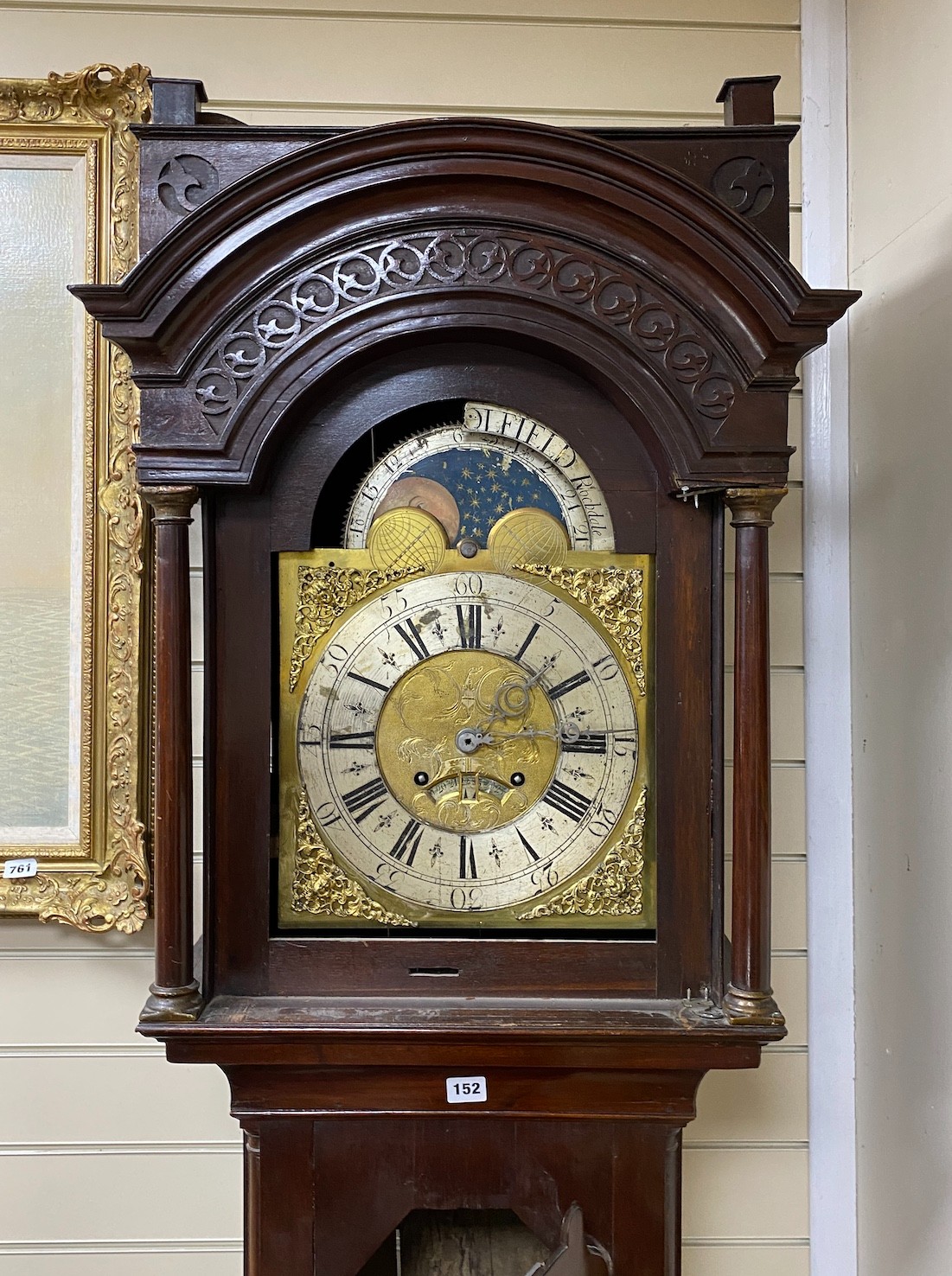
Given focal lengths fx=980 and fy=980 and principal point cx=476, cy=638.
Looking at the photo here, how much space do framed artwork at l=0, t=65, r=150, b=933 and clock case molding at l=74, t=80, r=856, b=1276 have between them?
371 mm

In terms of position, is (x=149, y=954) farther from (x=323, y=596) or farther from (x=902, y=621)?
(x=902, y=621)

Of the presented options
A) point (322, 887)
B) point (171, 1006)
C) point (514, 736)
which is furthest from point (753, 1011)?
point (171, 1006)

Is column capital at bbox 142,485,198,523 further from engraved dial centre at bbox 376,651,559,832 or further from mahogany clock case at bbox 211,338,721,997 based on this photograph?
engraved dial centre at bbox 376,651,559,832

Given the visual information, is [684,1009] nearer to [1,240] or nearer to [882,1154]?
[882,1154]

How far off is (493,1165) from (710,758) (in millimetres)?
584

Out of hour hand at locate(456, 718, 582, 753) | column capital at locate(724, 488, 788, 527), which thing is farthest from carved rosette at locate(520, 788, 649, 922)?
column capital at locate(724, 488, 788, 527)

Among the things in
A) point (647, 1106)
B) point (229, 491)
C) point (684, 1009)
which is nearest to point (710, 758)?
point (684, 1009)

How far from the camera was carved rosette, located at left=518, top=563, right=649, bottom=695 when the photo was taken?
125cm

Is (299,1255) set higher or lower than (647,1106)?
lower

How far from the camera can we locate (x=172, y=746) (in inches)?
47.1

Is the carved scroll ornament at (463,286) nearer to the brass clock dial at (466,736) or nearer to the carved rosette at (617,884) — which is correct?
the brass clock dial at (466,736)

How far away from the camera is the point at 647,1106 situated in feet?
4.06

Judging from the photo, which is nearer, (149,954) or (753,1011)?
(753,1011)

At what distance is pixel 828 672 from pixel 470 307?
0.83 m
